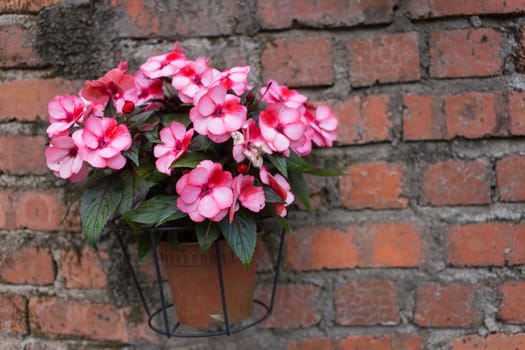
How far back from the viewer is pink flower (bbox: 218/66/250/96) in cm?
87

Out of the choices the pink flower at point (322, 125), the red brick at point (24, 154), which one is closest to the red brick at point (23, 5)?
the red brick at point (24, 154)

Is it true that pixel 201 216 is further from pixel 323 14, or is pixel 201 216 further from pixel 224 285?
pixel 323 14

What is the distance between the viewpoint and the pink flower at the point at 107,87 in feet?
2.88

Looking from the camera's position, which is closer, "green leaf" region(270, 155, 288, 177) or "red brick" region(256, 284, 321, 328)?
"green leaf" region(270, 155, 288, 177)

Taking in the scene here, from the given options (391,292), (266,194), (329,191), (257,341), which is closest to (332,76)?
(329,191)

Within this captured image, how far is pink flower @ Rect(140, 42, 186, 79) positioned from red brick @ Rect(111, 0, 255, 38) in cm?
15

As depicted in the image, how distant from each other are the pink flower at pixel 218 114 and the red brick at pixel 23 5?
0.46m

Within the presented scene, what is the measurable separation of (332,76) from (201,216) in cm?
43

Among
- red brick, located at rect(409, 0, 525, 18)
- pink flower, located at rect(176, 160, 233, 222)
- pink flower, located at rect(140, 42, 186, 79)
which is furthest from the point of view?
red brick, located at rect(409, 0, 525, 18)

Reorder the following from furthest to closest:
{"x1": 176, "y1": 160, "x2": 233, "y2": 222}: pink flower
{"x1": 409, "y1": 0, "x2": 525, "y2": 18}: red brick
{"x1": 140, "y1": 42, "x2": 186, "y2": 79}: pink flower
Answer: {"x1": 409, "y1": 0, "x2": 525, "y2": 18}: red brick, {"x1": 140, "y1": 42, "x2": 186, "y2": 79}: pink flower, {"x1": 176, "y1": 160, "x2": 233, "y2": 222}: pink flower

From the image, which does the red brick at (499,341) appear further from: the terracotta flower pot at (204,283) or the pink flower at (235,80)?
the pink flower at (235,80)

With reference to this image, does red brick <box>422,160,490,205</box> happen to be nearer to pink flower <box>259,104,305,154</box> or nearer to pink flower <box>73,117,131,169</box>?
pink flower <box>259,104,305,154</box>

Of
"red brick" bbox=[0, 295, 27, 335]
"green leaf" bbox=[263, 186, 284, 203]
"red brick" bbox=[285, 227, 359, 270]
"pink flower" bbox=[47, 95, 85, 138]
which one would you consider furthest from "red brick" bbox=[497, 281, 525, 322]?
"red brick" bbox=[0, 295, 27, 335]

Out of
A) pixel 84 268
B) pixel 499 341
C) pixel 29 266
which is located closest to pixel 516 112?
pixel 499 341
